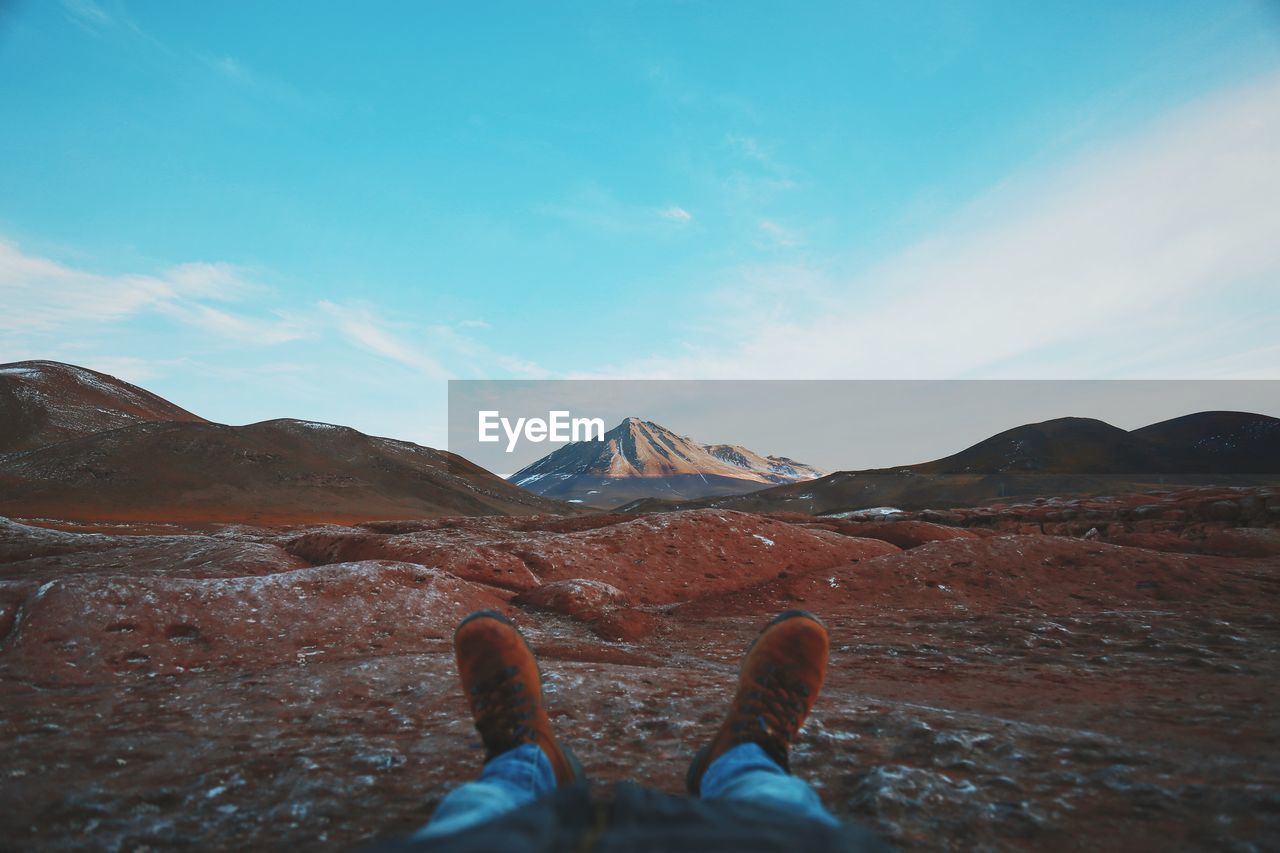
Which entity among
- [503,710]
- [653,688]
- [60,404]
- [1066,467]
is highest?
[60,404]

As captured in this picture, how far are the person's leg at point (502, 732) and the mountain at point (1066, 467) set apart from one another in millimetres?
55693

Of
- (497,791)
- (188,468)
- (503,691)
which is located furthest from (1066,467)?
(188,468)

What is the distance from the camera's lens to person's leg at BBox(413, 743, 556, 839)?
1584 mm

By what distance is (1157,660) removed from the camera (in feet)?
16.2

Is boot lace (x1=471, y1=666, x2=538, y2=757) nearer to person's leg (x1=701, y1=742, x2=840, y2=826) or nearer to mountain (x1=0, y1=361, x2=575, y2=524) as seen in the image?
person's leg (x1=701, y1=742, x2=840, y2=826)

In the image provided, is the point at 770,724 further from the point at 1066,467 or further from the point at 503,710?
the point at 1066,467

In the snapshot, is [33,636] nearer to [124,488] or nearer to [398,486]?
[124,488]

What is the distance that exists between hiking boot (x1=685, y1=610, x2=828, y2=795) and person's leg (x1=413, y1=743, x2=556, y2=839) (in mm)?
639

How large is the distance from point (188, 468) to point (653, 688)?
67608 mm

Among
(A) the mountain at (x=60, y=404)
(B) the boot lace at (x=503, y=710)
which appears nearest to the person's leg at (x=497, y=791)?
(B) the boot lace at (x=503, y=710)

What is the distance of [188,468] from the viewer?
2172 inches

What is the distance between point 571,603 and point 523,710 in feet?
18.2

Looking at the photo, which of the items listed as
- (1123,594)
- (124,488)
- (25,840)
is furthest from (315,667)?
(124,488)

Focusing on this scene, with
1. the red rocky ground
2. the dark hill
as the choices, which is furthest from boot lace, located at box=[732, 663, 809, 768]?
the dark hill
